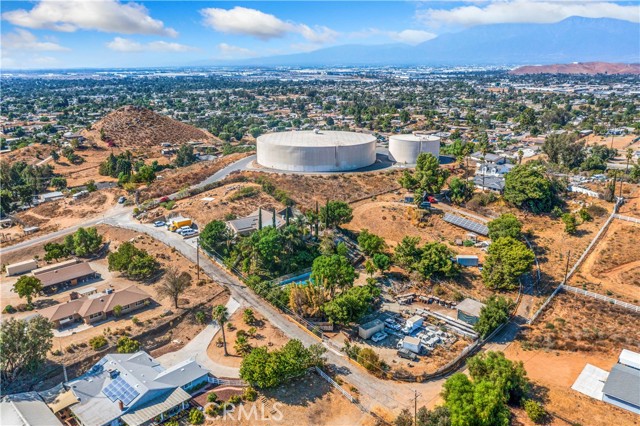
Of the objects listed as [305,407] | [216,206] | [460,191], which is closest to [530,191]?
[460,191]

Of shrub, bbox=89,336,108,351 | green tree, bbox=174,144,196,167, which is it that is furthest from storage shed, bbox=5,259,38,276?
green tree, bbox=174,144,196,167

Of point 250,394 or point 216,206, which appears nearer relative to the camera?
point 250,394

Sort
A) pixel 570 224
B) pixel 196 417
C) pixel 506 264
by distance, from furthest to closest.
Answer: pixel 570 224 < pixel 506 264 < pixel 196 417

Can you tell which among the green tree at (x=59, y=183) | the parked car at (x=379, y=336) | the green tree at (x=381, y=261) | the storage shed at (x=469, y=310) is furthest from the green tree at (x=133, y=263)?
the green tree at (x=59, y=183)

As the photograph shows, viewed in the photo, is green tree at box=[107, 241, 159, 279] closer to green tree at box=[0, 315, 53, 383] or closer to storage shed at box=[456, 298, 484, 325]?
green tree at box=[0, 315, 53, 383]

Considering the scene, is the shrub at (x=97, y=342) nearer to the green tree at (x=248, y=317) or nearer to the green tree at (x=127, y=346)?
the green tree at (x=127, y=346)

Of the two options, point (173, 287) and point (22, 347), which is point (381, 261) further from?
point (22, 347)
